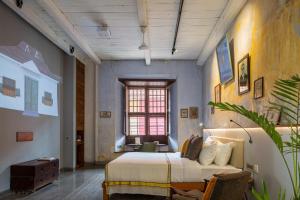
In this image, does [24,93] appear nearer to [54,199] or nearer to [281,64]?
[54,199]

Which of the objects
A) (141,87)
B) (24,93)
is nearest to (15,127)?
(24,93)

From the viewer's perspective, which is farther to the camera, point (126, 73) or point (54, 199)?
point (126, 73)

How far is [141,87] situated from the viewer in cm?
1177

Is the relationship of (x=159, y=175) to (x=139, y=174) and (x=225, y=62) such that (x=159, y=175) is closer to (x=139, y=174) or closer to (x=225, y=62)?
(x=139, y=174)

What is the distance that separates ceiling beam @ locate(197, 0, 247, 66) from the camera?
499cm

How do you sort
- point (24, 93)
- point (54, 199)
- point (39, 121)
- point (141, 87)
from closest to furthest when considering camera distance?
point (54, 199) → point (24, 93) → point (39, 121) → point (141, 87)

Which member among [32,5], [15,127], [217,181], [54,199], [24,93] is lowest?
[54,199]

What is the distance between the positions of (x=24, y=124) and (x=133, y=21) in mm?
2920

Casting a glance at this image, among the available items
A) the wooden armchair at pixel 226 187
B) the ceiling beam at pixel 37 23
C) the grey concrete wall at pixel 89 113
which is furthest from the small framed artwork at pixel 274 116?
the grey concrete wall at pixel 89 113

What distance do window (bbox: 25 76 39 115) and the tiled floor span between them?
157cm

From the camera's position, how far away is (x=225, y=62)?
225 inches

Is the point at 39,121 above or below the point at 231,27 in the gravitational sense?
below

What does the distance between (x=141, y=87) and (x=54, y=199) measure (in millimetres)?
7048

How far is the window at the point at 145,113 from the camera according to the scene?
38.4 feet
